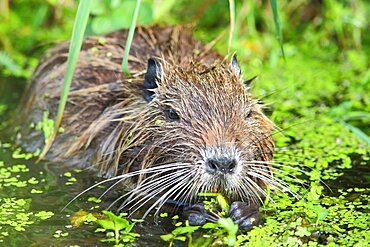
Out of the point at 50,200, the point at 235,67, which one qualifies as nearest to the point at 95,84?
the point at 50,200

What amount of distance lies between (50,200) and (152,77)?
86 centimetres

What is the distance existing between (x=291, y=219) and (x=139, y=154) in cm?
86

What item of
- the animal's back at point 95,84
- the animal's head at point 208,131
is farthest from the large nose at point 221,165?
the animal's back at point 95,84

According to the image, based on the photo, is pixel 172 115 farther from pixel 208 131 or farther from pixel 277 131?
pixel 277 131

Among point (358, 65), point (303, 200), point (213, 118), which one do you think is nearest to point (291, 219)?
point (303, 200)

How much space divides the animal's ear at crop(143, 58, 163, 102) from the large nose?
2.38 ft

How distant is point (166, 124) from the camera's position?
163 inches

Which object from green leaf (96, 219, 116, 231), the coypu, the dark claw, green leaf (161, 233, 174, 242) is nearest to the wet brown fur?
the coypu

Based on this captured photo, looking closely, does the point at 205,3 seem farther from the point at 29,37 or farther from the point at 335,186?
the point at 335,186

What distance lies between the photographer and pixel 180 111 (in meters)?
4.09

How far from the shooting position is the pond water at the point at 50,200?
3.81m

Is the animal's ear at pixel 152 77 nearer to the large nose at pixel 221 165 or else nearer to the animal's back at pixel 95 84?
the animal's back at pixel 95 84

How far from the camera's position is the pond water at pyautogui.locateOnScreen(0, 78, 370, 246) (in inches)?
150

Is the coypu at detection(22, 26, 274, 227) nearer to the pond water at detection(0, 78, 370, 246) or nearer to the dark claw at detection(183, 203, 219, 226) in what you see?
the dark claw at detection(183, 203, 219, 226)
